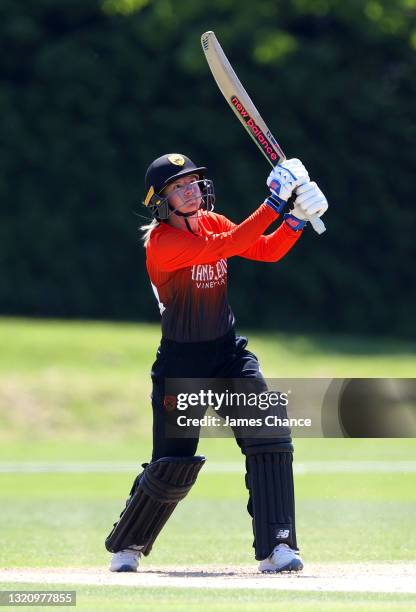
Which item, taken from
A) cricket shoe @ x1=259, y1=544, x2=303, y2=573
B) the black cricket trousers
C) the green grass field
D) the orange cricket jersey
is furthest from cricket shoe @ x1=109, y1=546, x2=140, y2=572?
the orange cricket jersey

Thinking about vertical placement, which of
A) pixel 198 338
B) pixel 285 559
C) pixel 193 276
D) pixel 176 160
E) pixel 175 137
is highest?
pixel 175 137

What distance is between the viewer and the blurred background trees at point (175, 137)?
22.9m

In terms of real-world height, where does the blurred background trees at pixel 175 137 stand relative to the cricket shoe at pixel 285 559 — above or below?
above

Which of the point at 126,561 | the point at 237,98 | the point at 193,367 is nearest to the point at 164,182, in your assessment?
the point at 237,98

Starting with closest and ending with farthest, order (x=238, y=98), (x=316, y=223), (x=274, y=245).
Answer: (x=316, y=223), (x=274, y=245), (x=238, y=98)

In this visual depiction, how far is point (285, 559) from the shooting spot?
7164 millimetres

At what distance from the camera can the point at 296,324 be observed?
23.9 m

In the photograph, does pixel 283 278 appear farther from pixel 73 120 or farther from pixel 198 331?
pixel 198 331

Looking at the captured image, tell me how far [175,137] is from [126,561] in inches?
630

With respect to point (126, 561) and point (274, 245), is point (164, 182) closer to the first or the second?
point (274, 245)

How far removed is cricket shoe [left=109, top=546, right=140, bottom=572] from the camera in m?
7.55

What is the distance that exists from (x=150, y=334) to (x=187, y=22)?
4.83 m

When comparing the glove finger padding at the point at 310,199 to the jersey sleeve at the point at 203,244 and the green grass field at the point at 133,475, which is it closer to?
the jersey sleeve at the point at 203,244

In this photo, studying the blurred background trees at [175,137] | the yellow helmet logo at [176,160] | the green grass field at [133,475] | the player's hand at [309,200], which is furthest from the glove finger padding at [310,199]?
the blurred background trees at [175,137]
